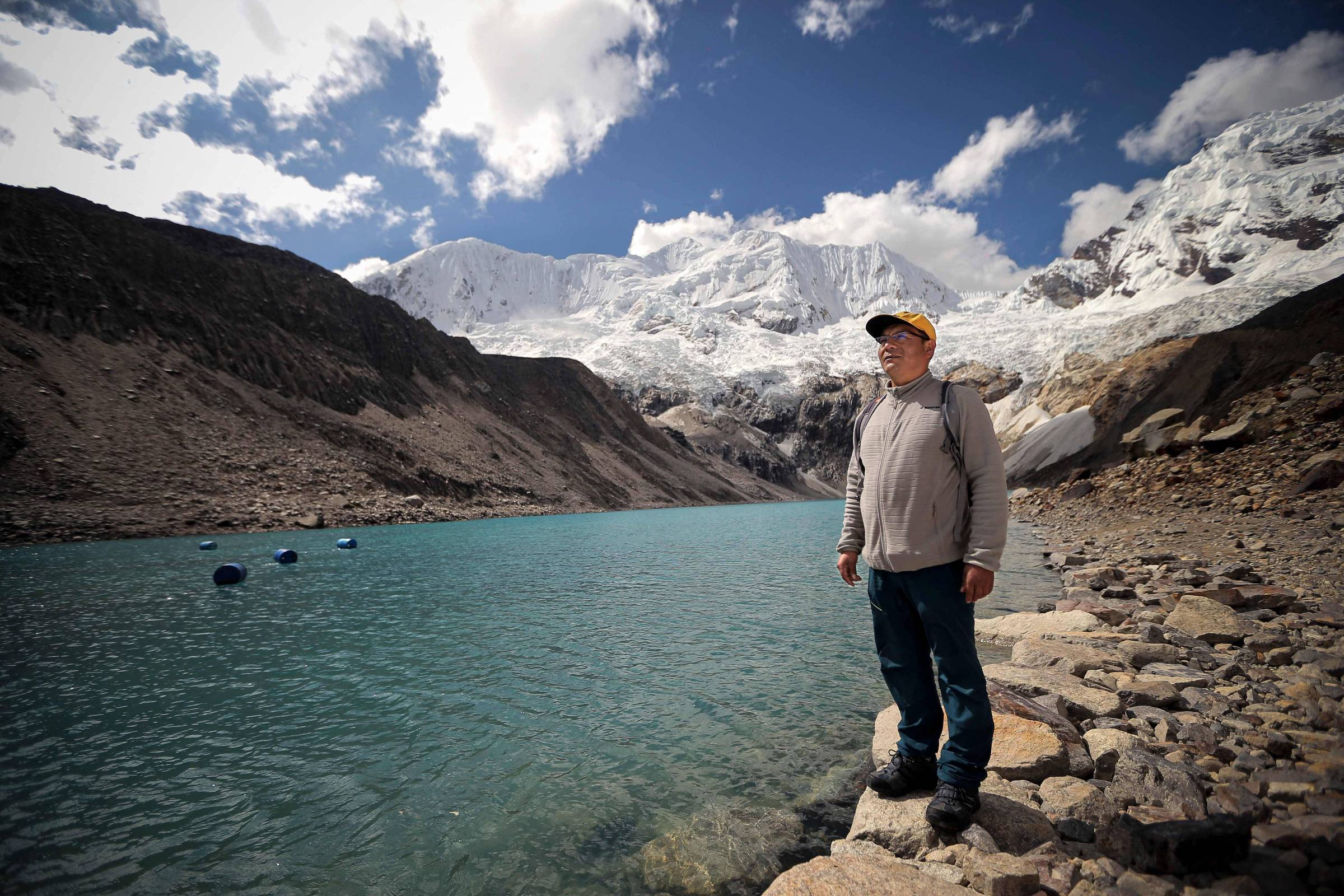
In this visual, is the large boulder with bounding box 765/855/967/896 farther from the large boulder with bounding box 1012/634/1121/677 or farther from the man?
the large boulder with bounding box 1012/634/1121/677

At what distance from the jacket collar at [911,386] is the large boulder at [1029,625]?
6.89 metres

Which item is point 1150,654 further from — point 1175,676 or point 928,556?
point 928,556

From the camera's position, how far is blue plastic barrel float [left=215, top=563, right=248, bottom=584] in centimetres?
1616

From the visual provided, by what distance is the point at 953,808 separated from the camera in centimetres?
348

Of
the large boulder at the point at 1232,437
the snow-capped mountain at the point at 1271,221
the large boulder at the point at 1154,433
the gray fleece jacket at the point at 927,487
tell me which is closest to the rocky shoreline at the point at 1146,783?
the gray fleece jacket at the point at 927,487

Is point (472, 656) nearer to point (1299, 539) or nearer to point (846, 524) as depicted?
point (846, 524)

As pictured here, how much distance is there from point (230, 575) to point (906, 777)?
18.8m

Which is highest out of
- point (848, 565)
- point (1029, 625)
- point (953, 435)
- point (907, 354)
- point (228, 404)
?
point (228, 404)

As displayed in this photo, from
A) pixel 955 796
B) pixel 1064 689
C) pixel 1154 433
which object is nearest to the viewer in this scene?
pixel 955 796

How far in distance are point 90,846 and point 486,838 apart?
2.77 metres

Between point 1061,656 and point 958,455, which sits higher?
point 958,455

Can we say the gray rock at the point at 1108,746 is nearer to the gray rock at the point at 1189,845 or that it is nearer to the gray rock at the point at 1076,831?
the gray rock at the point at 1076,831

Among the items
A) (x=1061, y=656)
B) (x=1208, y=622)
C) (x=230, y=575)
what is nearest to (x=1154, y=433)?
(x=1208, y=622)

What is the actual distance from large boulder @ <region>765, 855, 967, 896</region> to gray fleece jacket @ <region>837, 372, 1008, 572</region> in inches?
65.2
